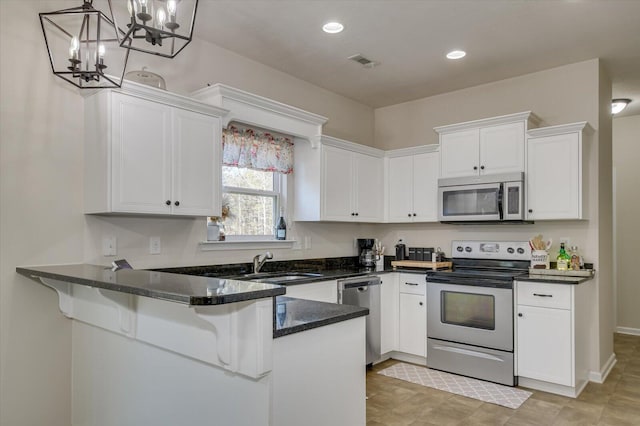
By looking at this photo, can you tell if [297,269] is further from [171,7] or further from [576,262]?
[171,7]

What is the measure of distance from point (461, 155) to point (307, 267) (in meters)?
1.83

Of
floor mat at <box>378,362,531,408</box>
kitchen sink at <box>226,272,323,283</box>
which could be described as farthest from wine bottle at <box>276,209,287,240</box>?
floor mat at <box>378,362,531,408</box>

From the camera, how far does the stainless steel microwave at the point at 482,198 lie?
12.6 ft

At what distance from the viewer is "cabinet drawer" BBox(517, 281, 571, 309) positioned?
3.37m

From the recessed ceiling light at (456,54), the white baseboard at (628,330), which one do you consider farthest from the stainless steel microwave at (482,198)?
the white baseboard at (628,330)

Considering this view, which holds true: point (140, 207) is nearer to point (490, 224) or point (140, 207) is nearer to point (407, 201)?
point (407, 201)

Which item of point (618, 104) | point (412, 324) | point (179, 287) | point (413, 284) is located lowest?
point (412, 324)

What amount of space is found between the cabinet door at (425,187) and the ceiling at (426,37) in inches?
30.8

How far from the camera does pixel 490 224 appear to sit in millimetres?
4273

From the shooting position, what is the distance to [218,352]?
149 centimetres

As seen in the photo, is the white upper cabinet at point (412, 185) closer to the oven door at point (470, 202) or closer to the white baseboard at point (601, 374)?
the oven door at point (470, 202)

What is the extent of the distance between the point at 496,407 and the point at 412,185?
2.25 meters

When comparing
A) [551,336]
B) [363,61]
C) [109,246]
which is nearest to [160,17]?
[109,246]

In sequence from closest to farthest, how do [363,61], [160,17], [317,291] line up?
[160,17] → [317,291] → [363,61]
